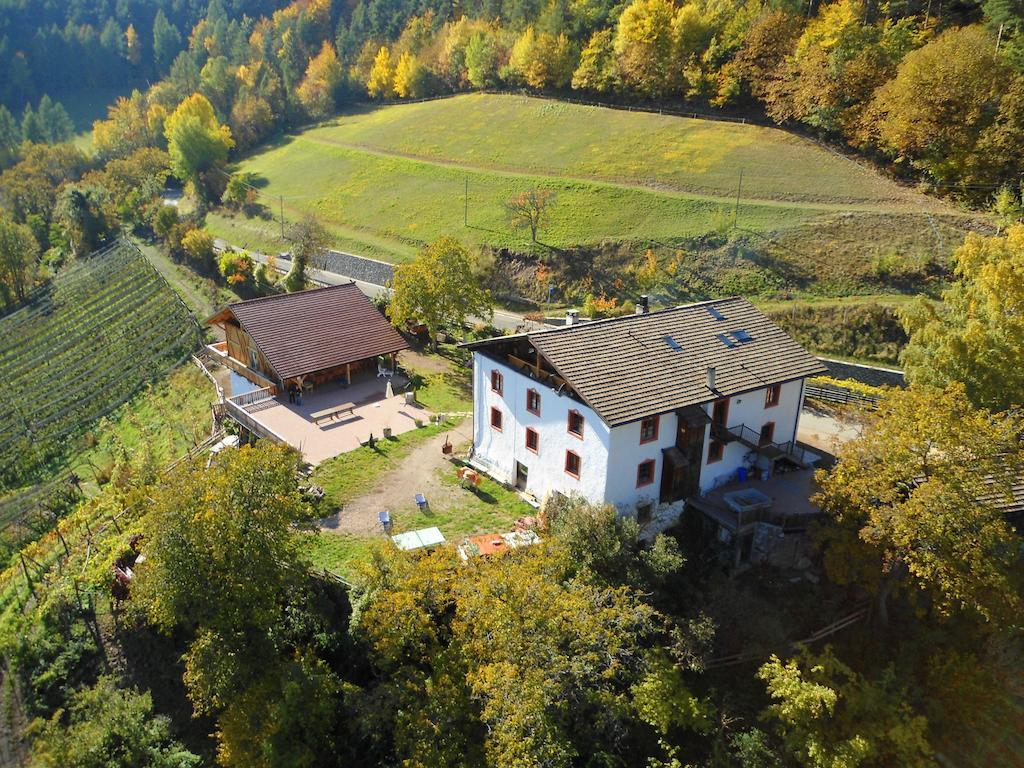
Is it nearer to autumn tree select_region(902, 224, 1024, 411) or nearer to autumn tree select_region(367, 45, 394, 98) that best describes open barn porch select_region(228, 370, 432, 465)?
autumn tree select_region(902, 224, 1024, 411)

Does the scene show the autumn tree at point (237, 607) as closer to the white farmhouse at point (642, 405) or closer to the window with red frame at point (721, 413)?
the white farmhouse at point (642, 405)

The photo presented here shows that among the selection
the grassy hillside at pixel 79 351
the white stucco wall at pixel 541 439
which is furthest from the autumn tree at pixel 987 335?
the grassy hillside at pixel 79 351

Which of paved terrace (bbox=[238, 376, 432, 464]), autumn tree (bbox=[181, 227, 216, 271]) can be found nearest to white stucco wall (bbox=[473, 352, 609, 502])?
paved terrace (bbox=[238, 376, 432, 464])

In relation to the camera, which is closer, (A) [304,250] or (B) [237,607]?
(B) [237,607]

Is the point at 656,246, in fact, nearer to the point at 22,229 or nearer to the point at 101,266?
the point at 101,266

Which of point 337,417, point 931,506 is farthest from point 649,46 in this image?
point 931,506

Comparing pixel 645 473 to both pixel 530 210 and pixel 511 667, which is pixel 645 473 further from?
pixel 530 210

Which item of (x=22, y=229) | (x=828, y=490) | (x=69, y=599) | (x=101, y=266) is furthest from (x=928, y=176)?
(x=22, y=229)
